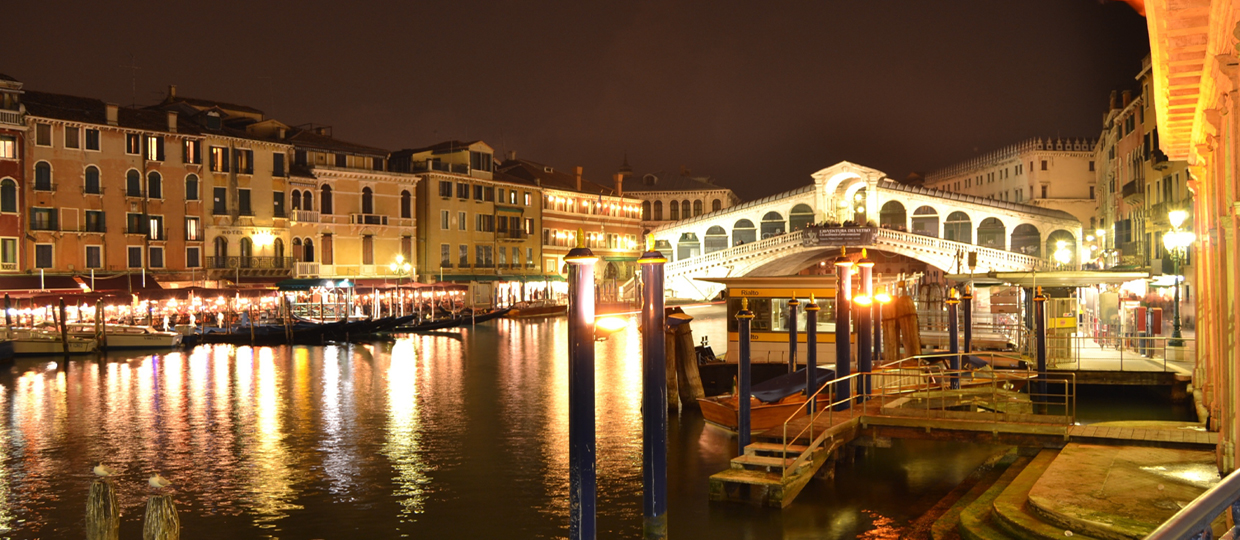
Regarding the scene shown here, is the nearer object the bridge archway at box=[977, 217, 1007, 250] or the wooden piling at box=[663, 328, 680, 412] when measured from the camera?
the wooden piling at box=[663, 328, 680, 412]

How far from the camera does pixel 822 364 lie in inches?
680

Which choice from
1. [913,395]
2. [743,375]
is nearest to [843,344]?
[913,395]

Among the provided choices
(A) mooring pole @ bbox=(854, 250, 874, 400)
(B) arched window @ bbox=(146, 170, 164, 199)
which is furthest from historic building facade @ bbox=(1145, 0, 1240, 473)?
(B) arched window @ bbox=(146, 170, 164, 199)

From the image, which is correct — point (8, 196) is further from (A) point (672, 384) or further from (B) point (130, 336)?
(A) point (672, 384)

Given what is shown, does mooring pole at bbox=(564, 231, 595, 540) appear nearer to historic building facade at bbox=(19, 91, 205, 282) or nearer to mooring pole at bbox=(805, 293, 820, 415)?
mooring pole at bbox=(805, 293, 820, 415)

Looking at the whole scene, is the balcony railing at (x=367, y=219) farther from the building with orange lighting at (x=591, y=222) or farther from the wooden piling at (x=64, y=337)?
the wooden piling at (x=64, y=337)

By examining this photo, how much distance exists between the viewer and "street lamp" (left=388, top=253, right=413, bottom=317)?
38.8 meters

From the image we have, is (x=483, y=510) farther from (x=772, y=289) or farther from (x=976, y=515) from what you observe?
(x=772, y=289)

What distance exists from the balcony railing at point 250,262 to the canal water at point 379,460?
13484 mm

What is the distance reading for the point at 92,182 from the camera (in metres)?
32.2

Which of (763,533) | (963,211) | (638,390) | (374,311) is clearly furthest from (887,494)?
(963,211)

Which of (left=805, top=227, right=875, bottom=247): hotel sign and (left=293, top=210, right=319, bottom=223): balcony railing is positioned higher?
(left=293, top=210, right=319, bottom=223): balcony railing

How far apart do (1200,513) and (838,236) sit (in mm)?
43740

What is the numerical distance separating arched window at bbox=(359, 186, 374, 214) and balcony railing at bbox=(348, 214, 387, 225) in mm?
334
